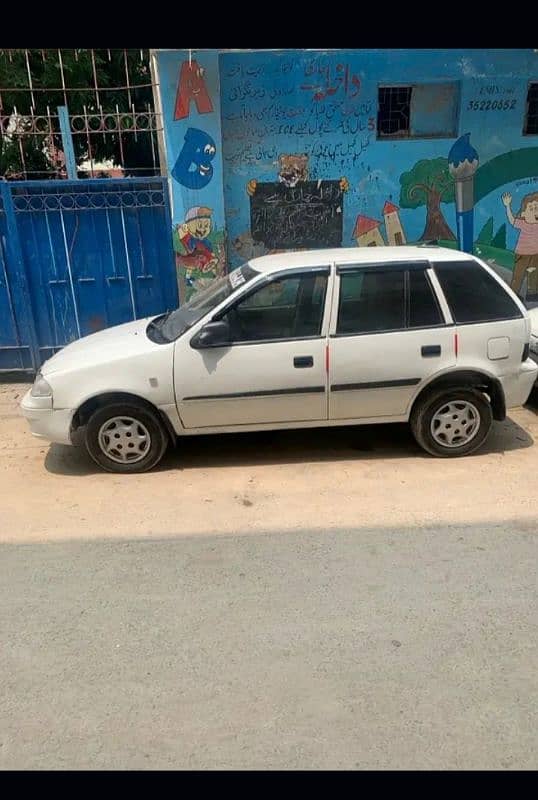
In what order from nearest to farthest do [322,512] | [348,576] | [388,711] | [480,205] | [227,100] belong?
[388,711] < [348,576] < [322,512] < [227,100] < [480,205]

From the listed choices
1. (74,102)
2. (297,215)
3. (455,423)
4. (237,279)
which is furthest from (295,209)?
(74,102)

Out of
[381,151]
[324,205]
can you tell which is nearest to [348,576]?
[324,205]

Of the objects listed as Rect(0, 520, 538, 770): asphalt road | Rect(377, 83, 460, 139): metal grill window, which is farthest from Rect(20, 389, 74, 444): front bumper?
Rect(377, 83, 460, 139): metal grill window

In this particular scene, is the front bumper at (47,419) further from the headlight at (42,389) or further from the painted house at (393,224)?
the painted house at (393,224)

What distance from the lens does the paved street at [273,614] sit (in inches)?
88.2

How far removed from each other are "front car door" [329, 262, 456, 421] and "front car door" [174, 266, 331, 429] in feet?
0.47

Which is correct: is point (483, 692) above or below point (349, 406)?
below

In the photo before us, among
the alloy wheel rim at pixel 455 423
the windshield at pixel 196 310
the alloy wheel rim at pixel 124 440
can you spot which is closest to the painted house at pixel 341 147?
the windshield at pixel 196 310

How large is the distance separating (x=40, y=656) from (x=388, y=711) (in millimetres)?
1605

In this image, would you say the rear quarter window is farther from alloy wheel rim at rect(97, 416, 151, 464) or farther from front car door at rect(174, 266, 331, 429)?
alloy wheel rim at rect(97, 416, 151, 464)

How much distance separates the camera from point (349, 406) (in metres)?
4.57

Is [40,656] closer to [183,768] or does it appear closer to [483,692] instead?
[183,768]

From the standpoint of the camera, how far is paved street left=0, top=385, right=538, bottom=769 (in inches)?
88.2

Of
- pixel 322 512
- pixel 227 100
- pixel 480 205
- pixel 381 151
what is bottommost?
pixel 322 512
